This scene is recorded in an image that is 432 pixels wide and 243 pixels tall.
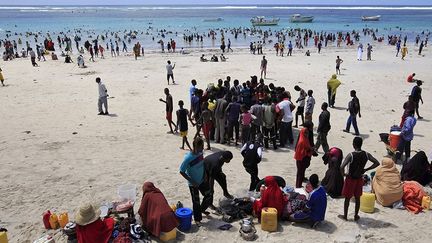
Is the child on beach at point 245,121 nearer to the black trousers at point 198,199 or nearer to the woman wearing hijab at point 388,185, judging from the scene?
the black trousers at point 198,199

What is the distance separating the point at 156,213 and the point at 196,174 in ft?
3.19

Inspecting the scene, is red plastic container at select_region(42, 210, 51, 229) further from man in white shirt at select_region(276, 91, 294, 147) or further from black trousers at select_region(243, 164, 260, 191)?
man in white shirt at select_region(276, 91, 294, 147)

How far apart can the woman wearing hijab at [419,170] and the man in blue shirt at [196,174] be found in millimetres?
4379

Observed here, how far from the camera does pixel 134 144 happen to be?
1170cm

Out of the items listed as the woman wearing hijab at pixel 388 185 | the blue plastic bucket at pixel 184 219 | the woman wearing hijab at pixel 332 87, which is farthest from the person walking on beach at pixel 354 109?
the blue plastic bucket at pixel 184 219

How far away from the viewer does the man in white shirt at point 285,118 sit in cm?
1077

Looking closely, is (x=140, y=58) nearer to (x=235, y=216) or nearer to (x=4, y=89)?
(x=4, y=89)

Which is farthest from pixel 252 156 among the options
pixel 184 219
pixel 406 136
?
pixel 406 136

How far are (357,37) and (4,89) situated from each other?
43433mm

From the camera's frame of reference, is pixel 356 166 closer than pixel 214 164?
Yes

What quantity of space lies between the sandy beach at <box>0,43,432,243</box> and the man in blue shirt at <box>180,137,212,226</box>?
34 centimetres

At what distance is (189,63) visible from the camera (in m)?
28.7

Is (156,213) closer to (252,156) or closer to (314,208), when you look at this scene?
(252,156)

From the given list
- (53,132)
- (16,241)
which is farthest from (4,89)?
(16,241)
